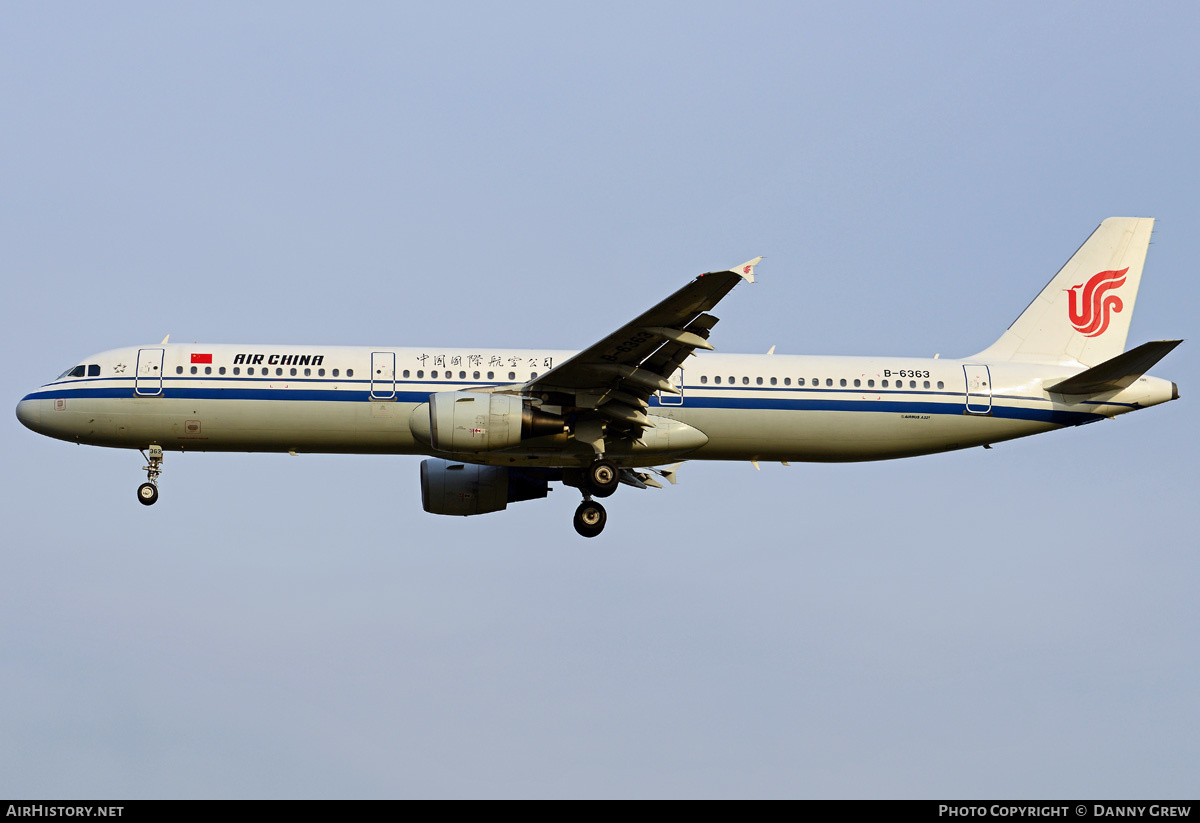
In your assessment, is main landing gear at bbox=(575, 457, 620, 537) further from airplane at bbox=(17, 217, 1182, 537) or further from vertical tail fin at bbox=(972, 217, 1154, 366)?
vertical tail fin at bbox=(972, 217, 1154, 366)

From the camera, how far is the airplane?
32.4m

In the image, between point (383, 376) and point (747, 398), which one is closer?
point (383, 376)

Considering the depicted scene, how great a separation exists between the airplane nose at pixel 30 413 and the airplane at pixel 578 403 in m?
0.04

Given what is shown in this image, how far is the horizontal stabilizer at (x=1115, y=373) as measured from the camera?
3254 centimetres

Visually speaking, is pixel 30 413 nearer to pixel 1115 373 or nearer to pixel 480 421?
pixel 480 421

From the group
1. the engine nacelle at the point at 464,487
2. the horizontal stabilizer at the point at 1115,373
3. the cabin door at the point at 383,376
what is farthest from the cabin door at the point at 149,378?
the horizontal stabilizer at the point at 1115,373

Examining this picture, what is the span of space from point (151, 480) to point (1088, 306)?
24957 millimetres

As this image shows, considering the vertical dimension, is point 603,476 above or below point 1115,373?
below

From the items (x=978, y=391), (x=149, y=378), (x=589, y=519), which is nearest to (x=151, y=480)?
(x=149, y=378)

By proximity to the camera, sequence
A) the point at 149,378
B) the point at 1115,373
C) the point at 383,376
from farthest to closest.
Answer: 1. the point at 1115,373
2. the point at 149,378
3. the point at 383,376

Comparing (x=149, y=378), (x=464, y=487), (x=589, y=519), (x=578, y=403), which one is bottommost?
(x=589, y=519)

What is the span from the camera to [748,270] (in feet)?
86.7
